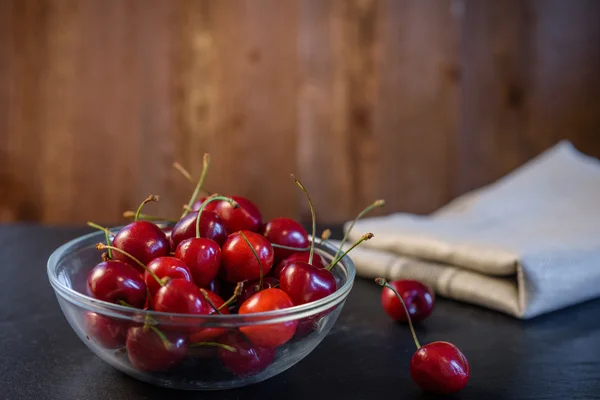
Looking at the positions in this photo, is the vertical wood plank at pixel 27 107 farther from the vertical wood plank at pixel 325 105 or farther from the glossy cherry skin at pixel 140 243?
the glossy cherry skin at pixel 140 243

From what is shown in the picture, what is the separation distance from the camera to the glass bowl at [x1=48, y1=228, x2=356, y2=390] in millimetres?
455

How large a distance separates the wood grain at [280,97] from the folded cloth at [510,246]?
3.49 feet

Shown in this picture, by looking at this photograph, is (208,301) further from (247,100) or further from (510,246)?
(247,100)

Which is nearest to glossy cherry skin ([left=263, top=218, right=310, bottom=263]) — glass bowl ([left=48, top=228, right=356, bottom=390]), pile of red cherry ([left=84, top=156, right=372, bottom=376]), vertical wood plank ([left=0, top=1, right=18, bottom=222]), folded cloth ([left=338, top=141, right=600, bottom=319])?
pile of red cherry ([left=84, top=156, right=372, bottom=376])

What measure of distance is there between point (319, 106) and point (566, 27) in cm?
82

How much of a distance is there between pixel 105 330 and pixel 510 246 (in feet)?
1.59

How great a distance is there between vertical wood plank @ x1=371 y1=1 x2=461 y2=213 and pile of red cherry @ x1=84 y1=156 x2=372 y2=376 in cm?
159

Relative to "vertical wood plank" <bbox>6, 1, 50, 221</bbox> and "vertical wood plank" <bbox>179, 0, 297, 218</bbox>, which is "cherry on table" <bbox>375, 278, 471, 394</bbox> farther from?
"vertical wood plank" <bbox>6, 1, 50, 221</bbox>

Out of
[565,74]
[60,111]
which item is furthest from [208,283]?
[565,74]

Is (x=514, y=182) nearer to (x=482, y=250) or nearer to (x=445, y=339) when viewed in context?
(x=482, y=250)

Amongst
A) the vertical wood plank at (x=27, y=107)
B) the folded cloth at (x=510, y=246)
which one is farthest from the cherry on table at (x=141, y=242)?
the vertical wood plank at (x=27, y=107)

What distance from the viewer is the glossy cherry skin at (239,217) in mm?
612

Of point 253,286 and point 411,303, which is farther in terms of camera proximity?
point 411,303

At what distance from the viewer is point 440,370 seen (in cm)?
52
